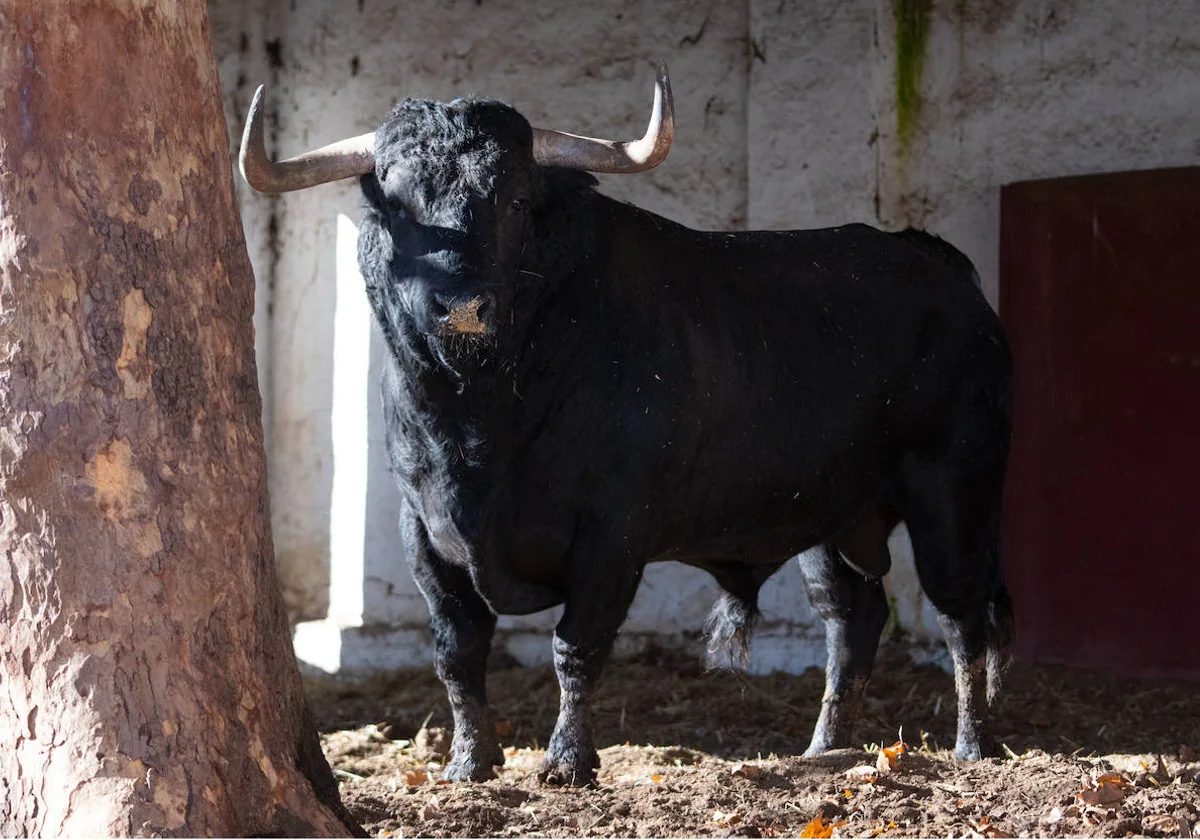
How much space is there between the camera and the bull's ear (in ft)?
14.8

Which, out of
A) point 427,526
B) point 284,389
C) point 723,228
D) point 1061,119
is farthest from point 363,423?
point 1061,119

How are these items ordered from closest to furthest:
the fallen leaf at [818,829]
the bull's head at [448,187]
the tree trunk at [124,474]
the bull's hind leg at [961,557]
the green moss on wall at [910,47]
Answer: the tree trunk at [124,474] → the fallen leaf at [818,829] → the bull's head at [448,187] → the bull's hind leg at [961,557] → the green moss on wall at [910,47]

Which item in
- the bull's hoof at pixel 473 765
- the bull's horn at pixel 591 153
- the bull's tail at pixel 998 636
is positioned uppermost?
the bull's horn at pixel 591 153

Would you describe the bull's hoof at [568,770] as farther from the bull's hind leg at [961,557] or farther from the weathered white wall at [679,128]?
the weathered white wall at [679,128]

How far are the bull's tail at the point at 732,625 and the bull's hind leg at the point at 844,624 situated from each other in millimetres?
329

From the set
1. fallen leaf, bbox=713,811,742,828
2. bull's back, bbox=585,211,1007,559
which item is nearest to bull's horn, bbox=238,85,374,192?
bull's back, bbox=585,211,1007,559

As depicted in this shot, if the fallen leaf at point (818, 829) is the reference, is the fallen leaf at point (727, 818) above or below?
below

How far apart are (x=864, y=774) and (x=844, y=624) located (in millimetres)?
1277

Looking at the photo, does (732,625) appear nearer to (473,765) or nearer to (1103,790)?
(473,765)

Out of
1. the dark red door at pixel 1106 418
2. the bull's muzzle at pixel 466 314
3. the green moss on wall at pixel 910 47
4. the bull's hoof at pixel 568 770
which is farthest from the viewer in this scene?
the green moss on wall at pixel 910 47

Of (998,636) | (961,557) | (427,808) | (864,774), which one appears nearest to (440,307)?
(427,808)

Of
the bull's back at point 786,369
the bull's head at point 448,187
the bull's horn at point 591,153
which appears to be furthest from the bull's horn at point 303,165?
the bull's back at point 786,369

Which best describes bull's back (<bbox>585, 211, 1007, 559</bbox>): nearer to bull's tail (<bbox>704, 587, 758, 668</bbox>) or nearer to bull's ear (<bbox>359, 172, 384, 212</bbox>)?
bull's tail (<bbox>704, 587, 758, 668</bbox>)

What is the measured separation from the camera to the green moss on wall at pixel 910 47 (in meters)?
6.93
